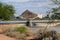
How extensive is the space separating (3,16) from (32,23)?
498 inches

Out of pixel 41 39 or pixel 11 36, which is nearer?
pixel 41 39

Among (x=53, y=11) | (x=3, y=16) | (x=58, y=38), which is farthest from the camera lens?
(x=3, y=16)

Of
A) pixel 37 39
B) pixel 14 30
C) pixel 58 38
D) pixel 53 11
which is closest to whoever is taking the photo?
pixel 53 11

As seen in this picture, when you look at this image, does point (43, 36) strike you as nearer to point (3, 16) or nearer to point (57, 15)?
point (57, 15)

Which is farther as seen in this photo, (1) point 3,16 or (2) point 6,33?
(1) point 3,16

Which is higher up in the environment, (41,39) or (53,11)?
(53,11)

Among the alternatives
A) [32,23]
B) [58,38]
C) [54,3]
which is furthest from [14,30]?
[54,3]

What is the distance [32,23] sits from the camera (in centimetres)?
2991

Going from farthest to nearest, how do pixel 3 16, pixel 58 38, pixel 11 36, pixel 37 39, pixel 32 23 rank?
pixel 3 16
pixel 32 23
pixel 11 36
pixel 37 39
pixel 58 38

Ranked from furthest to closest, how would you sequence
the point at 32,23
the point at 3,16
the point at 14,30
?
the point at 3,16 < the point at 32,23 < the point at 14,30

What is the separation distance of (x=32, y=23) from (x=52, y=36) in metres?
12.2

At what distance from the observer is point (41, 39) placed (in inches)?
701

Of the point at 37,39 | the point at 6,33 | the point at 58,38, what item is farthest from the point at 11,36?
the point at 58,38

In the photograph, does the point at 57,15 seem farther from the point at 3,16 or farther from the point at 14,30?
the point at 3,16
